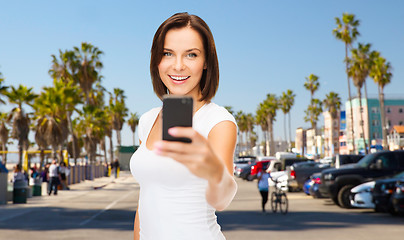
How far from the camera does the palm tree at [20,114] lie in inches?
1984

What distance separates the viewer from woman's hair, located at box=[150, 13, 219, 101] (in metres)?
2.34

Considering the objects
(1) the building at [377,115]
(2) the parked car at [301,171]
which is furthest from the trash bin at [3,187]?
(1) the building at [377,115]

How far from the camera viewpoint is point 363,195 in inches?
725

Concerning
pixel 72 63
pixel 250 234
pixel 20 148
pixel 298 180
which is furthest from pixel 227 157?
pixel 72 63

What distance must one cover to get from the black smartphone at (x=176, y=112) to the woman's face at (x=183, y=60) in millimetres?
582

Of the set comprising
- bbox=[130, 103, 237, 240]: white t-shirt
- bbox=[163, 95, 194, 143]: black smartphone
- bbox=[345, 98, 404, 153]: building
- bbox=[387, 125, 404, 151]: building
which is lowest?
bbox=[130, 103, 237, 240]: white t-shirt

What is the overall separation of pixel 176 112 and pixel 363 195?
17681 mm

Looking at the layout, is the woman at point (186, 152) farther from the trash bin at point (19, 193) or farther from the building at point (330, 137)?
the building at point (330, 137)

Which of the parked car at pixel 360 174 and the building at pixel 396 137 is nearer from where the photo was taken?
the parked car at pixel 360 174

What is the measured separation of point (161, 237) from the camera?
217 centimetres

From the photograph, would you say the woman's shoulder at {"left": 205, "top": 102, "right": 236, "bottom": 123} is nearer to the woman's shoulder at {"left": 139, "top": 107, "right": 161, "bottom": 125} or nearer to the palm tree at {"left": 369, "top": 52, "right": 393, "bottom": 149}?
the woman's shoulder at {"left": 139, "top": 107, "right": 161, "bottom": 125}

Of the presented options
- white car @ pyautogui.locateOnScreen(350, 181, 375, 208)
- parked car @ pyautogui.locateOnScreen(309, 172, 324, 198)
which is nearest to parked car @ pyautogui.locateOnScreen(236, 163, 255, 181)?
parked car @ pyautogui.locateOnScreen(309, 172, 324, 198)

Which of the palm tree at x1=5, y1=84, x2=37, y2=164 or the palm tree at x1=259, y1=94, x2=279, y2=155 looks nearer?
the palm tree at x1=5, y1=84, x2=37, y2=164

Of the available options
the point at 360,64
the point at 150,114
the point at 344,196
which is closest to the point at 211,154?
the point at 150,114
